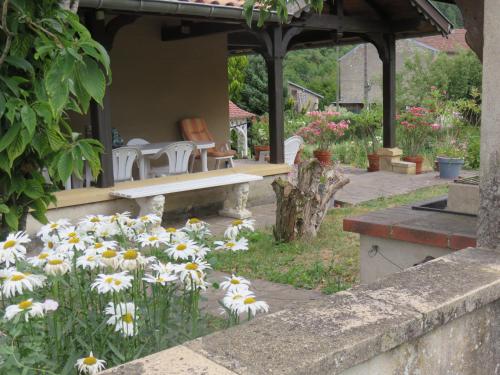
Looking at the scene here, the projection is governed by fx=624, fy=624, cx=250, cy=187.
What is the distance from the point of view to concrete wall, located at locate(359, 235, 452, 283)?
406 centimetres

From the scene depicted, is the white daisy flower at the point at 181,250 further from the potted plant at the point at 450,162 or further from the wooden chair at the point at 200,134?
the potted plant at the point at 450,162

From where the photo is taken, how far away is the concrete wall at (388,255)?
4062 millimetres

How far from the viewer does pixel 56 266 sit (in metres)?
2.22

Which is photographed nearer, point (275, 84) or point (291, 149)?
point (275, 84)

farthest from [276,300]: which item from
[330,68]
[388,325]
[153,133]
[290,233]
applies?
[330,68]

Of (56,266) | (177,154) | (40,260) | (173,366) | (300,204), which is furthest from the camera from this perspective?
(177,154)

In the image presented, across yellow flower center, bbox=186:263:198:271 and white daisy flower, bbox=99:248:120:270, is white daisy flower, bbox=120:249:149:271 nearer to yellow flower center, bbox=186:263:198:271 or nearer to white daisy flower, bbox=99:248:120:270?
white daisy flower, bbox=99:248:120:270

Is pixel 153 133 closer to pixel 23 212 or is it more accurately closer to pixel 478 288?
pixel 23 212

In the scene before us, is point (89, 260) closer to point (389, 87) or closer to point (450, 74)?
point (389, 87)

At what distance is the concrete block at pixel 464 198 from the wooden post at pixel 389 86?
8.19 metres

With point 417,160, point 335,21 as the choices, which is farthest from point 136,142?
point 417,160

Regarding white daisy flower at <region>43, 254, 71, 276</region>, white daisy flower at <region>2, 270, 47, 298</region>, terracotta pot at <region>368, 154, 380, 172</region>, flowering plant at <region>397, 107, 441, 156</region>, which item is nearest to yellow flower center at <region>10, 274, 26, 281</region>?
white daisy flower at <region>2, 270, 47, 298</region>

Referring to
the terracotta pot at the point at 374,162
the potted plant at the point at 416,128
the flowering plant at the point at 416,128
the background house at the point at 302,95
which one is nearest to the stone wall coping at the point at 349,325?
the terracotta pot at the point at 374,162

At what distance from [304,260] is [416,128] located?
803 centimetres
